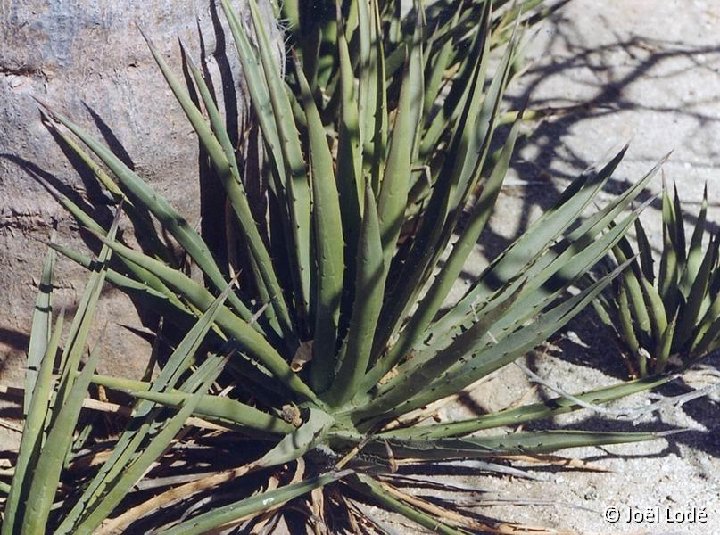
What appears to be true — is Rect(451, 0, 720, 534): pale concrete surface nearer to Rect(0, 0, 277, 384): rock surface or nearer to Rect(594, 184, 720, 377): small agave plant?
Rect(594, 184, 720, 377): small agave plant

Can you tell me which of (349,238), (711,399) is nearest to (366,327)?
(349,238)

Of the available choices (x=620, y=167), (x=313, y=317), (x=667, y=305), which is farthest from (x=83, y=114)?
(x=620, y=167)

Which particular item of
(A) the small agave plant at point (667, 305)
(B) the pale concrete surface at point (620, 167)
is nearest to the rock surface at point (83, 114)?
(B) the pale concrete surface at point (620, 167)

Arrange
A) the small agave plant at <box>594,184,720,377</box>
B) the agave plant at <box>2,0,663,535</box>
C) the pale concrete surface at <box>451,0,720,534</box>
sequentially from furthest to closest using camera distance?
1. the small agave plant at <box>594,184,720,377</box>
2. the pale concrete surface at <box>451,0,720,534</box>
3. the agave plant at <box>2,0,663,535</box>

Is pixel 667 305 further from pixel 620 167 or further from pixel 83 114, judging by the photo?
pixel 83 114

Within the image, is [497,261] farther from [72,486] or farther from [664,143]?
[664,143]

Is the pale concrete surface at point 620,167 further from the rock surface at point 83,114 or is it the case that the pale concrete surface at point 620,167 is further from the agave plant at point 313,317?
the rock surface at point 83,114

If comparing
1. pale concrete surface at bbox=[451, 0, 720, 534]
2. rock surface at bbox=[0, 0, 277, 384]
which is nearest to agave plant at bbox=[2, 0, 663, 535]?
rock surface at bbox=[0, 0, 277, 384]
